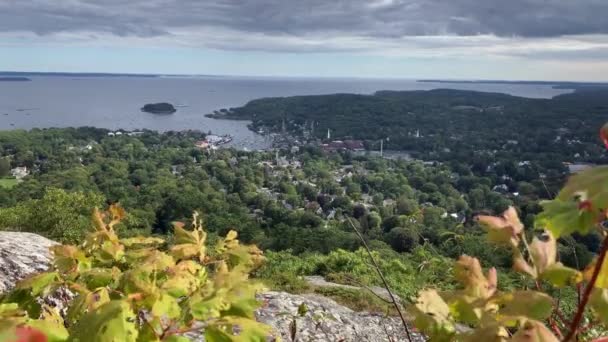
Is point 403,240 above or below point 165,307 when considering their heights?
below

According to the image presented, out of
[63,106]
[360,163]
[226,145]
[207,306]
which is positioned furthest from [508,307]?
[63,106]

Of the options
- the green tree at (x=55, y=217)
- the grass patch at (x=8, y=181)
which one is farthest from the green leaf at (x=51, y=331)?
the grass patch at (x=8, y=181)

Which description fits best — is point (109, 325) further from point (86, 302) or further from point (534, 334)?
point (534, 334)

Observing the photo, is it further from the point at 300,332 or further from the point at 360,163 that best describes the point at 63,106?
the point at 300,332

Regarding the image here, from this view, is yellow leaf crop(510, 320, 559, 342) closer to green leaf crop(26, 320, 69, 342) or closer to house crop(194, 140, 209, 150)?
green leaf crop(26, 320, 69, 342)

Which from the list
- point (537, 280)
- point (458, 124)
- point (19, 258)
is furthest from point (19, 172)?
point (458, 124)
